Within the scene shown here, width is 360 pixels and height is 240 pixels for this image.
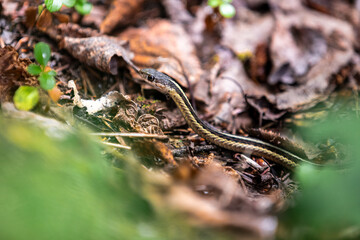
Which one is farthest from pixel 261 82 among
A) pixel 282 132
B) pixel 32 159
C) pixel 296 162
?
pixel 32 159

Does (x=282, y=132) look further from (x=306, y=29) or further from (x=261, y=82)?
(x=306, y=29)

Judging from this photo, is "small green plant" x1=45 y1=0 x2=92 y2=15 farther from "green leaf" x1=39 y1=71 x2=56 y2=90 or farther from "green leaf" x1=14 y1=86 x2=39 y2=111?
"green leaf" x1=14 y1=86 x2=39 y2=111

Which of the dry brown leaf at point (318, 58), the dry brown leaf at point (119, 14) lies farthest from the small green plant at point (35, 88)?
the dry brown leaf at point (318, 58)

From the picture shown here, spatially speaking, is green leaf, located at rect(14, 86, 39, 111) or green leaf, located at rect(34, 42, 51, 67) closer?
green leaf, located at rect(14, 86, 39, 111)

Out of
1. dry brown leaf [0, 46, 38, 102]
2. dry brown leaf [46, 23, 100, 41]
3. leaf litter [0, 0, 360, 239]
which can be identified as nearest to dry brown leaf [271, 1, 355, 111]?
leaf litter [0, 0, 360, 239]

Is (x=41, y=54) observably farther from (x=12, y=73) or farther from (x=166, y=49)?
(x=166, y=49)

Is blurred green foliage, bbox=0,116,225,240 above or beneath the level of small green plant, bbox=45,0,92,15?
beneath

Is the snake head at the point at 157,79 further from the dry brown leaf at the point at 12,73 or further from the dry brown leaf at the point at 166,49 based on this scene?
the dry brown leaf at the point at 12,73
